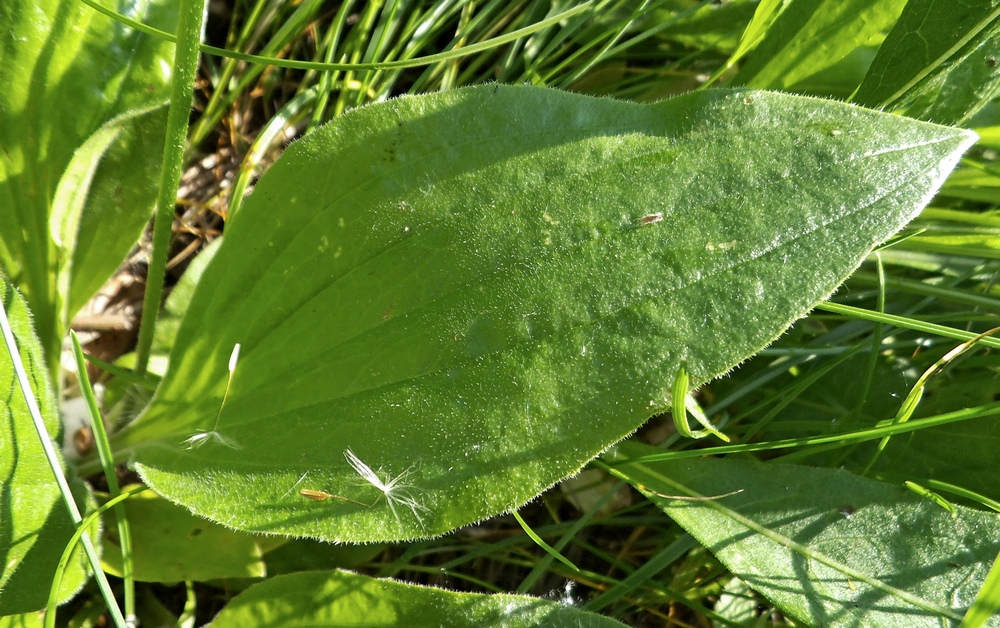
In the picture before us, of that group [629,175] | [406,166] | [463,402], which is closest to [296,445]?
[463,402]

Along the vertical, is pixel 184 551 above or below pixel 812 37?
below

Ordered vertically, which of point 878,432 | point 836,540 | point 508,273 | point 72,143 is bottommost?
point 836,540

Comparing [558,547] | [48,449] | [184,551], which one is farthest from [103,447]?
[558,547]

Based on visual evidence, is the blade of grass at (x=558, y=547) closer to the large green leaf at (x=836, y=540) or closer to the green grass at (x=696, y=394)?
the green grass at (x=696, y=394)

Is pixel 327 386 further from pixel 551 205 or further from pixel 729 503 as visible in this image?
pixel 729 503

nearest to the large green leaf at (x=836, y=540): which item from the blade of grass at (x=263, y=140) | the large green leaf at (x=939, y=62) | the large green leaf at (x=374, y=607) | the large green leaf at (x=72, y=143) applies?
the large green leaf at (x=374, y=607)

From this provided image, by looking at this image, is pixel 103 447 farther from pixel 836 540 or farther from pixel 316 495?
pixel 836 540
